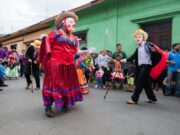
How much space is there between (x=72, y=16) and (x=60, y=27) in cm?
33

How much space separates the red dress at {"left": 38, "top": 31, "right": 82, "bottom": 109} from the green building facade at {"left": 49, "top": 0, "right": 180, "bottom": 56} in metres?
6.02

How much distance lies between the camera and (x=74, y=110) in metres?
5.85

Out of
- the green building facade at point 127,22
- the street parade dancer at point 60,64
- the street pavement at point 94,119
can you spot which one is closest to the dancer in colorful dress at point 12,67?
the green building facade at point 127,22

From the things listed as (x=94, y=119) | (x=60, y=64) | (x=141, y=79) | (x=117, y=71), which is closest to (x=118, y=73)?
(x=117, y=71)

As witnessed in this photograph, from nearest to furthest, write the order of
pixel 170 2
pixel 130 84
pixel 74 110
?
pixel 74 110
pixel 130 84
pixel 170 2

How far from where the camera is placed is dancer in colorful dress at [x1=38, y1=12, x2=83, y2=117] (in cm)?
536

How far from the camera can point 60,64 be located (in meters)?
5.46

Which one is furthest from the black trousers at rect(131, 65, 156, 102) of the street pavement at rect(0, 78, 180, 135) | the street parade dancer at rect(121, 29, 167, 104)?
the street pavement at rect(0, 78, 180, 135)

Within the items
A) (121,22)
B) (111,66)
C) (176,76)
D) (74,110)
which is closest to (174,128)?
(74,110)

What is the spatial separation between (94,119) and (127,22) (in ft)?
28.3

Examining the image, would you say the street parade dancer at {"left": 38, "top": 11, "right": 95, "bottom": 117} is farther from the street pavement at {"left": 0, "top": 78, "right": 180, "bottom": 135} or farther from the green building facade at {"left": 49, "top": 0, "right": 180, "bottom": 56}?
the green building facade at {"left": 49, "top": 0, "right": 180, "bottom": 56}

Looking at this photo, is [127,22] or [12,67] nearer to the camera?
[127,22]

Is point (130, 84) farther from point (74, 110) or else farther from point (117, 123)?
point (117, 123)

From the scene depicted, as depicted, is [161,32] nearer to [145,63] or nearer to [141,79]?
[145,63]
